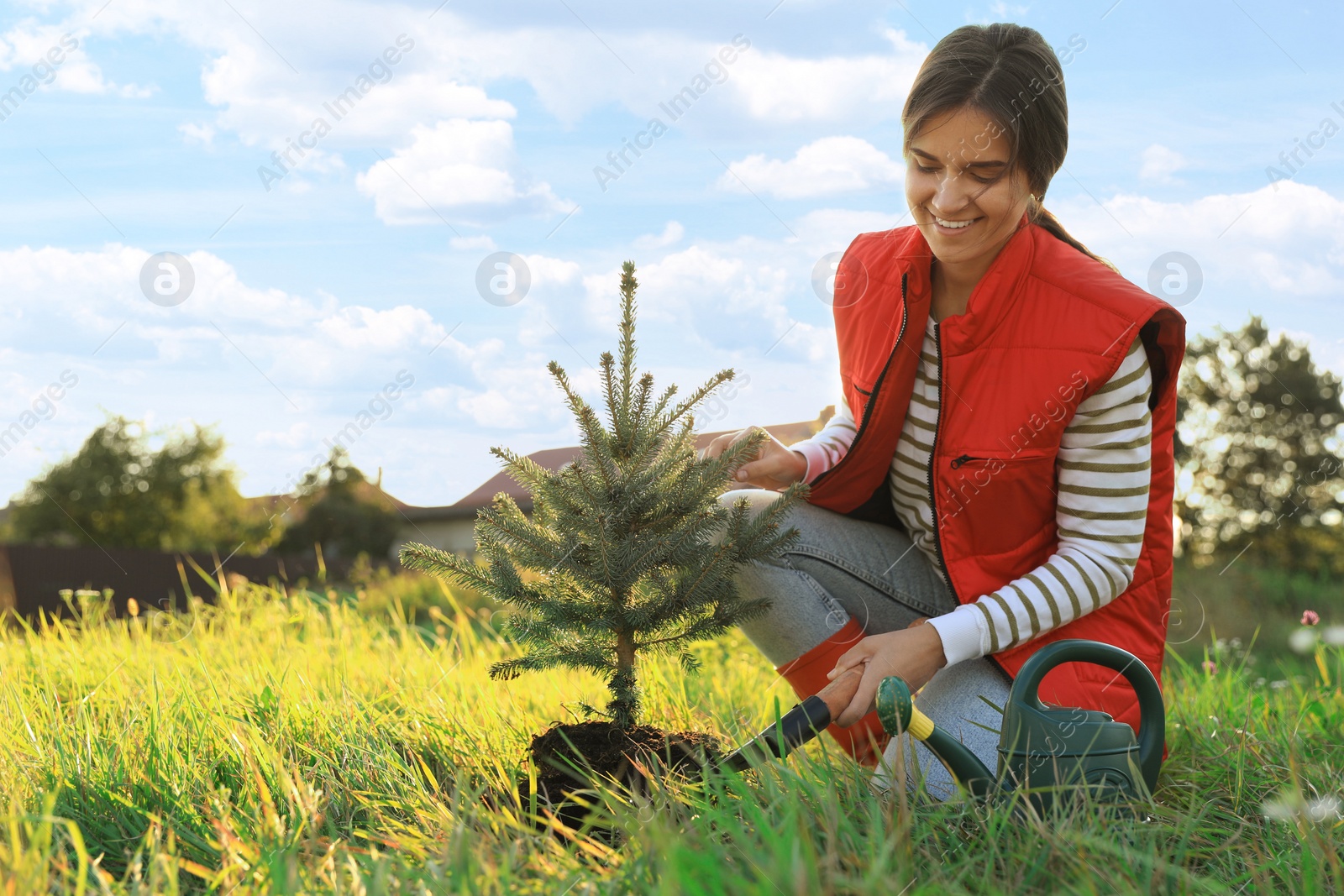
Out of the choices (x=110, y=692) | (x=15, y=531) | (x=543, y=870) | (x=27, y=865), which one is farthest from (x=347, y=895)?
(x=15, y=531)

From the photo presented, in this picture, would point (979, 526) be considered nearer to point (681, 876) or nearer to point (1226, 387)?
point (681, 876)

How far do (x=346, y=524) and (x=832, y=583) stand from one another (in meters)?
23.3

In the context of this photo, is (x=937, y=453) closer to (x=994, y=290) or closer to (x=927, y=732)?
(x=994, y=290)

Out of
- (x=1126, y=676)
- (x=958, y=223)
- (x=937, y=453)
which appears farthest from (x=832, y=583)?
(x=958, y=223)

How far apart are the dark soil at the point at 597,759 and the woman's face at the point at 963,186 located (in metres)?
1.52

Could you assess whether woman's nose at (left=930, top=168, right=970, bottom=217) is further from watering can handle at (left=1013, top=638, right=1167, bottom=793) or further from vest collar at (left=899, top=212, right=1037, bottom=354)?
watering can handle at (left=1013, top=638, right=1167, bottom=793)

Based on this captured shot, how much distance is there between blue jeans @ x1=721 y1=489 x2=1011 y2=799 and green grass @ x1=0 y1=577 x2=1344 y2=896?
1.14ft

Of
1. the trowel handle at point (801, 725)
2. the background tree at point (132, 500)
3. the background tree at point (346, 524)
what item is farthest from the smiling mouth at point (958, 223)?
the background tree at point (346, 524)

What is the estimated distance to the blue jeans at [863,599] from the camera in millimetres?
2738

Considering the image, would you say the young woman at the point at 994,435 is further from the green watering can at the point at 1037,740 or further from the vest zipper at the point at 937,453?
the green watering can at the point at 1037,740

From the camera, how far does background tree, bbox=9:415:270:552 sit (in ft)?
67.5

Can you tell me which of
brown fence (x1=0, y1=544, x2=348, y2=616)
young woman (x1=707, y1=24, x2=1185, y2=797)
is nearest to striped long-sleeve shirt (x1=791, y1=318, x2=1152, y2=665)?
young woman (x1=707, y1=24, x2=1185, y2=797)

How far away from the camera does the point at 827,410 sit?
148 inches

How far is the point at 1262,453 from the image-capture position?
14.1 metres
